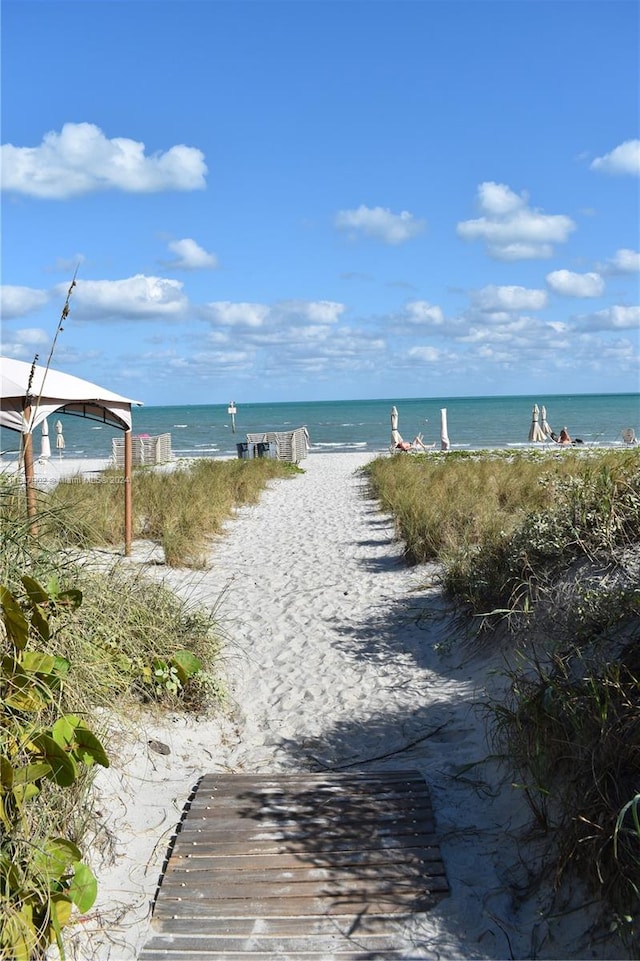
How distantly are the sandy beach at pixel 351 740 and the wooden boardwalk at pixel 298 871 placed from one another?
0.09 meters

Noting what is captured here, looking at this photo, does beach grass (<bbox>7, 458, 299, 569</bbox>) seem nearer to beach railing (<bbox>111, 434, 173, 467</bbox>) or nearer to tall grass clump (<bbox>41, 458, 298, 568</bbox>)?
tall grass clump (<bbox>41, 458, 298, 568</bbox>)

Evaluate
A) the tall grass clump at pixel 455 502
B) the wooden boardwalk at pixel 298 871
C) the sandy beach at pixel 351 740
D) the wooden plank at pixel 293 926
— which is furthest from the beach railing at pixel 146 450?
the wooden plank at pixel 293 926

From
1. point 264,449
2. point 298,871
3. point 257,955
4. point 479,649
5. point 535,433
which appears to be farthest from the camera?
point 535,433

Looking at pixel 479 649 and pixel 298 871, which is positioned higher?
pixel 479 649

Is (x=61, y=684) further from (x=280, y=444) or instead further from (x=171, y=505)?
(x=280, y=444)

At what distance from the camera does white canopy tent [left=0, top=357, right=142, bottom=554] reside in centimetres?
708

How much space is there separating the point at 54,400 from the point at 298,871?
19.5 feet

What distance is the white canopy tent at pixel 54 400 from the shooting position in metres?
7.08

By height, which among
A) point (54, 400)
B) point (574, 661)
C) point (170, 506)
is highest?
point (54, 400)

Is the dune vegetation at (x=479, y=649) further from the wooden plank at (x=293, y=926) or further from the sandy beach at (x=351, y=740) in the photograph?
the wooden plank at (x=293, y=926)

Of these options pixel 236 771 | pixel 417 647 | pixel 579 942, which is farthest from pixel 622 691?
pixel 417 647

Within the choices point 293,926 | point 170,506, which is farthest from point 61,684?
point 170,506

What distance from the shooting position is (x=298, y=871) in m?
3.06

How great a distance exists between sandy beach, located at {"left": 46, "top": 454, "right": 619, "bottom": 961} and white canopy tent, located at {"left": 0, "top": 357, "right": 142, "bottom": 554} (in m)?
1.79
